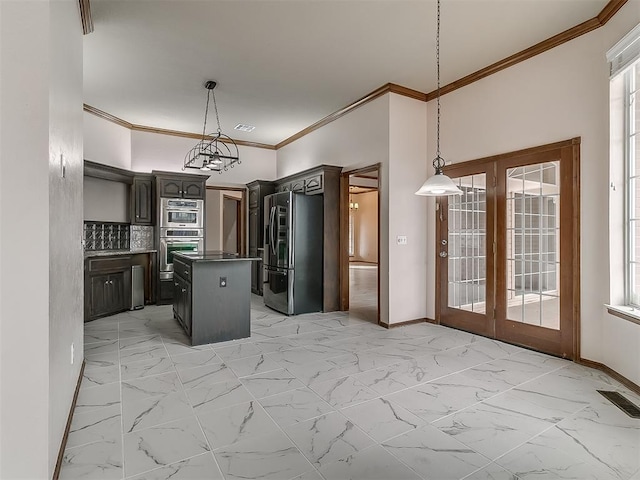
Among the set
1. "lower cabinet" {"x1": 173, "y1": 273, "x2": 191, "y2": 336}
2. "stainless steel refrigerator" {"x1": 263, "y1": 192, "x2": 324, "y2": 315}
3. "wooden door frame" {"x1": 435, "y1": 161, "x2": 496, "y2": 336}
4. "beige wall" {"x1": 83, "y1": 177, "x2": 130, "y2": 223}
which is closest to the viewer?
"lower cabinet" {"x1": 173, "y1": 273, "x2": 191, "y2": 336}

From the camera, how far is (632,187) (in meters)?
2.90

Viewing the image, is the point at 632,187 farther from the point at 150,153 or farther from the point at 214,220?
the point at 214,220

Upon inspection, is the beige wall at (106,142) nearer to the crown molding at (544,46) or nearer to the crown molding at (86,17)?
the crown molding at (86,17)

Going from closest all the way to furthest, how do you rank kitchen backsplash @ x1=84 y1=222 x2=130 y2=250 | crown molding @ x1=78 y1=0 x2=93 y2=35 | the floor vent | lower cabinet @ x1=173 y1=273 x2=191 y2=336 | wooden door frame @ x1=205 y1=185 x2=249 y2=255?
the floor vent
crown molding @ x1=78 y1=0 x2=93 y2=35
lower cabinet @ x1=173 y1=273 x2=191 y2=336
kitchen backsplash @ x1=84 y1=222 x2=130 y2=250
wooden door frame @ x1=205 y1=185 x2=249 y2=255

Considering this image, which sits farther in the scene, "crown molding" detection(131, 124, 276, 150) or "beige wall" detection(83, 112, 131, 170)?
"crown molding" detection(131, 124, 276, 150)

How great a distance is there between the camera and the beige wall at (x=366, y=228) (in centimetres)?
1455

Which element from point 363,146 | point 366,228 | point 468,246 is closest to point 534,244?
point 468,246

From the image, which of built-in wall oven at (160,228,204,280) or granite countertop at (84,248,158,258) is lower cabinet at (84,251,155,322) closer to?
granite countertop at (84,248,158,258)

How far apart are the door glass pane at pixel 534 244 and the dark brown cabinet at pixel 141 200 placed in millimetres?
5366

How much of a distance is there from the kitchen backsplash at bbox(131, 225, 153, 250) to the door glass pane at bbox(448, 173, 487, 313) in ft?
15.8

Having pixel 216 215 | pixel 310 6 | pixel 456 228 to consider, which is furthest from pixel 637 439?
pixel 216 215

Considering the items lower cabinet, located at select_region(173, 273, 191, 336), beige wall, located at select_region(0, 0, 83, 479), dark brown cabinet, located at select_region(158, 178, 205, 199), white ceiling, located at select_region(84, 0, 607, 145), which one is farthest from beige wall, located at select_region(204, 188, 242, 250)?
beige wall, located at select_region(0, 0, 83, 479)

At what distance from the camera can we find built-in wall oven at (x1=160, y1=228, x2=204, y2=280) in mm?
5902

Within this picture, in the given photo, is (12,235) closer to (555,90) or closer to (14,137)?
(14,137)
